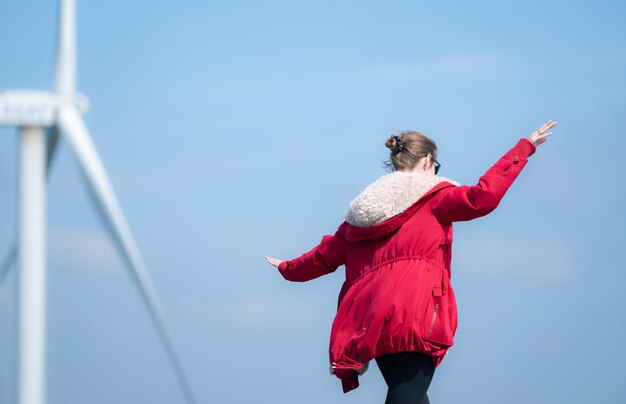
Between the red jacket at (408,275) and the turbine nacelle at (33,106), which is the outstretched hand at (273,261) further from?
the turbine nacelle at (33,106)

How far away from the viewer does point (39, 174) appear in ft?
32.1

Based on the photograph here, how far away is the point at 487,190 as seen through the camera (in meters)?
11.2

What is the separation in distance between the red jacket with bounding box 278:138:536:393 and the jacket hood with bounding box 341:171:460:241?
0.01 m

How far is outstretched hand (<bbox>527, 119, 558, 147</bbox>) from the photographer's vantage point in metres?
11.5

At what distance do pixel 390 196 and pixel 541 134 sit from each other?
1.19m

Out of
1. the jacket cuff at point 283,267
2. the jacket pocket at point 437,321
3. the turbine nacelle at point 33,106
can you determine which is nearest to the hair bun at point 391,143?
the jacket pocket at point 437,321

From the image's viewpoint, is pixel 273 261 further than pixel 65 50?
Yes

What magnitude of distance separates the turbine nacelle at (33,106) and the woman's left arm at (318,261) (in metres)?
3.06

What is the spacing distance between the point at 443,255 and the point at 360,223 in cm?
65

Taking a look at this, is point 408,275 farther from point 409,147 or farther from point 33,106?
point 33,106

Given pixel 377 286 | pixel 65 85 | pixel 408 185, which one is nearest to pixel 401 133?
pixel 408 185

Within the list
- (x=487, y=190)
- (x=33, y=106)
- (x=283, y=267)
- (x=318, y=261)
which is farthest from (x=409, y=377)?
(x=33, y=106)

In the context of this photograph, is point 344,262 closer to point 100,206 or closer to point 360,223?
A: point 360,223

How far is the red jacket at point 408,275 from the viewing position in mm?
11234
